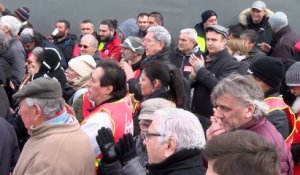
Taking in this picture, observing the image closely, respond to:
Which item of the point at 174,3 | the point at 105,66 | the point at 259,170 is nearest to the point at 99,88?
the point at 105,66

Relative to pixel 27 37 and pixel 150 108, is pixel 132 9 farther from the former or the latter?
pixel 150 108

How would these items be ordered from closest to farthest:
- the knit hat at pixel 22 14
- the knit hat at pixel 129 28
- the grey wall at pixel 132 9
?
the knit hat at pixel 22 14 < the knit hat at pixel 129 28 < the grey wall at pixel 132 9

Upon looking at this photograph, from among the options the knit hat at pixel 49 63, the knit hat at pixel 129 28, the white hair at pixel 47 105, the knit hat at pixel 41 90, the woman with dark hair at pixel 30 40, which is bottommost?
the knit hat at pixel 129 28

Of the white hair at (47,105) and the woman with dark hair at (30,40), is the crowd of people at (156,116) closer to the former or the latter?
the white hair at (47,105)

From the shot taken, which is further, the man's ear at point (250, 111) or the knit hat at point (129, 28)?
the knit hat at point (129, 28)

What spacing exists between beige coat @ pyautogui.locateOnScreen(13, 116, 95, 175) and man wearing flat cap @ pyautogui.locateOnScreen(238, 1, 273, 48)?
→ 666cm

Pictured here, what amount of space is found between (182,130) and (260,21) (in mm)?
7313

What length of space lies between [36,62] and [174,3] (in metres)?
5.24

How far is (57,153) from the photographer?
351 cm

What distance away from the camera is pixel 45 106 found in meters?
3.79

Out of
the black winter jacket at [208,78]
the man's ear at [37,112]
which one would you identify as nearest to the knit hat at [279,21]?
the black winter jacket at [208,78]

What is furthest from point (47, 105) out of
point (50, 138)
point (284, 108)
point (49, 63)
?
point (49, 63)

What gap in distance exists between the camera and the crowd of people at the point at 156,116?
3131mm

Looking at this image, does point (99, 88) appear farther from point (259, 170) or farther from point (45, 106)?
point (259, 170)
